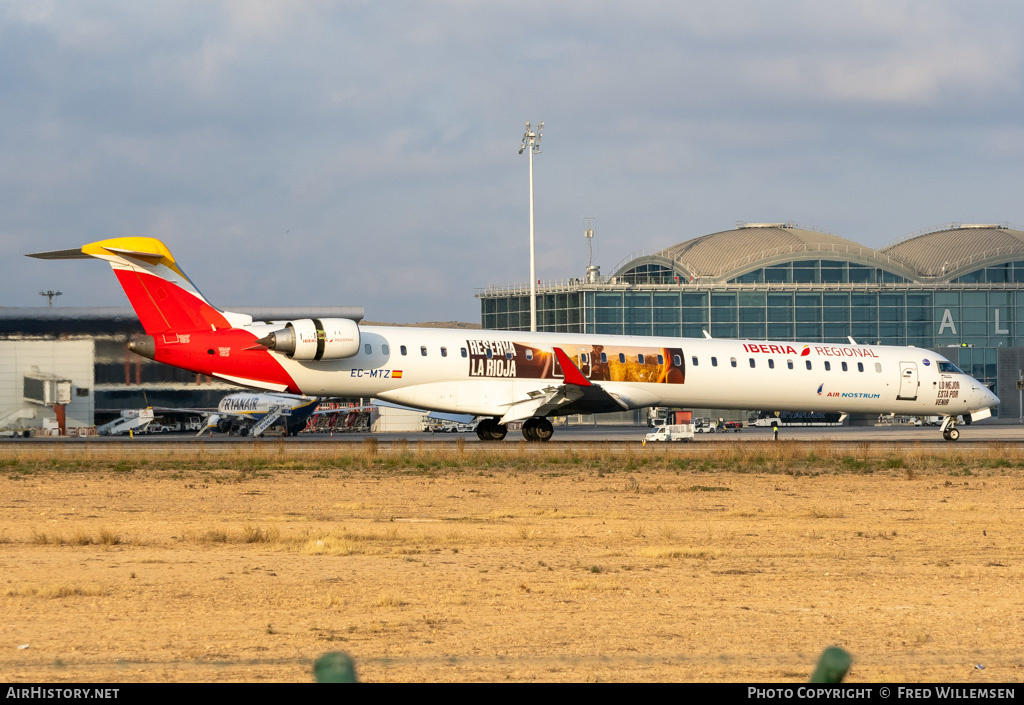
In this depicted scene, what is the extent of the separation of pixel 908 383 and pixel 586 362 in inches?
418

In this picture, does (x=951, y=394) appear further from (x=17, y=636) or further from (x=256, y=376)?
(x=17, y=636)

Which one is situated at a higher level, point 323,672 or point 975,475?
point 323,672

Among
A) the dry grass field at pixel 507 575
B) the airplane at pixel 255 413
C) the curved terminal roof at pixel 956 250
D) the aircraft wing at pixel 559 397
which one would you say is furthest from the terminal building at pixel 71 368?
the curved terminal roof at pixel 956 250

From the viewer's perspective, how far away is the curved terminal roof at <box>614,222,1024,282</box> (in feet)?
261

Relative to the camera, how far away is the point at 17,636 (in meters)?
8.62

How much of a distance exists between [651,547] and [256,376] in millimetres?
18234

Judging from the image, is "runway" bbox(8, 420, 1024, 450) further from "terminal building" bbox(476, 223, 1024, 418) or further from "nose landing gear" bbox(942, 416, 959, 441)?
"terminal building" bbox(476, 223, 1024, 418)

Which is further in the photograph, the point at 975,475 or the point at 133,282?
the point at 133,282

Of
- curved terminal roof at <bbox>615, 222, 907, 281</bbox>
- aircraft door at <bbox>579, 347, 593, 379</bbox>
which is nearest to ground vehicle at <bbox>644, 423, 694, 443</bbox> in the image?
aircraft door at <bbox>579, 347, 593, 379</bbox>

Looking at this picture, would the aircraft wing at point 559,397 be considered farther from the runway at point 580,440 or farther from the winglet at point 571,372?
the runway at point 580,440

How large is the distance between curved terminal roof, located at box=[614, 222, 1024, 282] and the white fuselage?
43.2 m

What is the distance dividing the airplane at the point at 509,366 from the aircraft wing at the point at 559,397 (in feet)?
0.13

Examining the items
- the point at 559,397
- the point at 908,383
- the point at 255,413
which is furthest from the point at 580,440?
the point at 255,413
